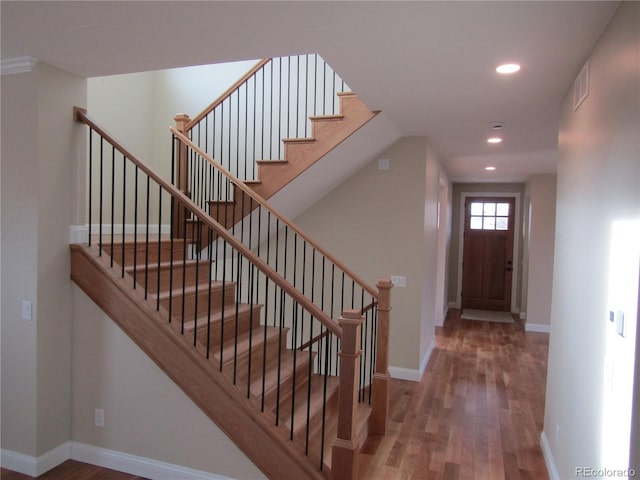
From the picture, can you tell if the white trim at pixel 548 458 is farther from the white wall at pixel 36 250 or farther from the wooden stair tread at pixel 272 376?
the white wall at pixel 36 250

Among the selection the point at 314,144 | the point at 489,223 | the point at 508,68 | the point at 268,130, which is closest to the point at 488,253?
the point at 489,223

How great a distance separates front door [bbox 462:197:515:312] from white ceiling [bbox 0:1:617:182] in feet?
18.3

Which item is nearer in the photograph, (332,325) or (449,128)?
(332,325)

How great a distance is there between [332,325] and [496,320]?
246 inches

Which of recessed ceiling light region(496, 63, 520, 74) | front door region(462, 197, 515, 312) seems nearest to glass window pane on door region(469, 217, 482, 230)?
front door region(462, 197, 515, 312)

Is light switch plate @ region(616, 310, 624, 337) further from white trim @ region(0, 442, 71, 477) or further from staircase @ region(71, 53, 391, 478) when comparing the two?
white trim @ region(0, 442, 71, 477)

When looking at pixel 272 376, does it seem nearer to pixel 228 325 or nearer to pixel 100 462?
pixel 228 325

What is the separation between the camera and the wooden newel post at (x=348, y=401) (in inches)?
90.9

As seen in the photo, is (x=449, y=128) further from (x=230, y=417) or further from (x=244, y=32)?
(x=230, y=417)

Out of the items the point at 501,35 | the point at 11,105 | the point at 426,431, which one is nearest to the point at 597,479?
the point at 426,431

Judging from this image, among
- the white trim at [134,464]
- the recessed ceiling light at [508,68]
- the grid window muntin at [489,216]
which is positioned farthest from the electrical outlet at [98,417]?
the grid window muntin at [489,216]

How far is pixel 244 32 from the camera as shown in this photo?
2164 millimetres

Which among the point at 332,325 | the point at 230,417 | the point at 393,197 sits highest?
the point at 393,197

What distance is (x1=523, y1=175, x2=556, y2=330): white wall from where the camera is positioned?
6855 mm
